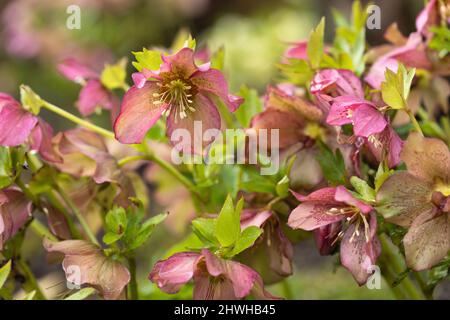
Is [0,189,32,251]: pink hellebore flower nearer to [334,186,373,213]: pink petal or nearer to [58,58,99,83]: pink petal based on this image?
[58,58,99,83]: pink petal

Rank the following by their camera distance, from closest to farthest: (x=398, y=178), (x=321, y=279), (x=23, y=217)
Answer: (x=398, y=178) → (x=23, y=217) → (x=321, y=279)

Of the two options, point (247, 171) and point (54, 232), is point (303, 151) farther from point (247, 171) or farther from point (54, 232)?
point (54, 232)

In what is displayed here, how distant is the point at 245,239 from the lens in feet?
2.10

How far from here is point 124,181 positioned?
0.77 metres

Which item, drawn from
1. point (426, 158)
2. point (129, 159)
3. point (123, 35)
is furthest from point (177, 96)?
point (123, 35)

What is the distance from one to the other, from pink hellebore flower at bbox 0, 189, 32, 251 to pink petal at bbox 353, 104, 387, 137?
32 cm

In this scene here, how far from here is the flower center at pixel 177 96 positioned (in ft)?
2.19

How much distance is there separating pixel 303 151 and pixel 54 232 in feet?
0.87

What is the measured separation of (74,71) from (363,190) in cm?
40

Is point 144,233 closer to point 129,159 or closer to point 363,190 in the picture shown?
point 129,159

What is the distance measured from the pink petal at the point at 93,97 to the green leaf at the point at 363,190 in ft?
1.12

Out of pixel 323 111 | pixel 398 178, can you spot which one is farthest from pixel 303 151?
pixel 398 178

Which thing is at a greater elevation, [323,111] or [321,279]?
[323,111]

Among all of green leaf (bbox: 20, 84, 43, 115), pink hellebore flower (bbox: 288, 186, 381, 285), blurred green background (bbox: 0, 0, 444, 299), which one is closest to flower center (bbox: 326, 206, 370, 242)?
pink hellebore flower (bbox: 288, 186, 381, 285)
